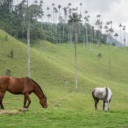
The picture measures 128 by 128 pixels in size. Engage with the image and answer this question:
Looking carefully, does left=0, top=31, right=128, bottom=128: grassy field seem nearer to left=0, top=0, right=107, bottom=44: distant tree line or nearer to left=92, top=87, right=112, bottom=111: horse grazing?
left=92, top=87, right=112, bottom=111: horse grazing

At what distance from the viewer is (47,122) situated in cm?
1681

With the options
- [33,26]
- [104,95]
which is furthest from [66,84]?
[33,26]

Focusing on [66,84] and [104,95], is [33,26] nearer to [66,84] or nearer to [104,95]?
[66,84]

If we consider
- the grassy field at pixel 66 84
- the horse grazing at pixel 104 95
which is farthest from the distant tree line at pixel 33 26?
the horse grazing at pixel 104 95

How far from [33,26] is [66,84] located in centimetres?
6586

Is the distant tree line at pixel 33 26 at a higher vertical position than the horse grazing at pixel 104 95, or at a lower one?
higher

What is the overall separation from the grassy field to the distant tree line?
7720 mm

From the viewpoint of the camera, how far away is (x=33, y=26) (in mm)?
138000

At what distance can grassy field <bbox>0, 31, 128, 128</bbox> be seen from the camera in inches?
687

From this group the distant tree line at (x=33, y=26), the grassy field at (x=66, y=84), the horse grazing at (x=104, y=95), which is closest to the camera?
the grassy field at (x=66, y=84)

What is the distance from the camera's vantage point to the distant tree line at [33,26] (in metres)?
130

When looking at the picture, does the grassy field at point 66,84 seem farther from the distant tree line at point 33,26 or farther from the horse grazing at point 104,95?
the distant tree line at point 33,26

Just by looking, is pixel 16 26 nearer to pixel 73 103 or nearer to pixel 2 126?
pixel 73 103

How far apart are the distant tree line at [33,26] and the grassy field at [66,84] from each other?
25.3ft
